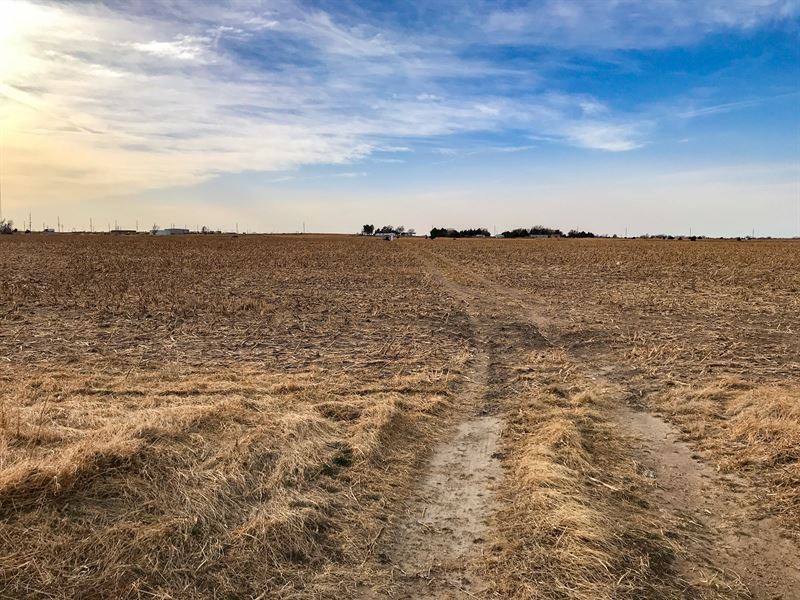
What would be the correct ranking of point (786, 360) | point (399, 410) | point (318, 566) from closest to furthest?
1. point (318, 566)
2. point (399, 410)
3. point (786, 360)

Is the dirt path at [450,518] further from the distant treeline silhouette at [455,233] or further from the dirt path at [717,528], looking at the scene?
the distant treeline silhouette at [455,233]

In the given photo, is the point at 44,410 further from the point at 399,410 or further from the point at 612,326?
the point at 612,326

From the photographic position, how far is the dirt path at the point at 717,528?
145 inches

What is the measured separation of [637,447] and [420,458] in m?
2.48

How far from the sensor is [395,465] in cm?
529

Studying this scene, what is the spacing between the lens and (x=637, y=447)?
5902mm

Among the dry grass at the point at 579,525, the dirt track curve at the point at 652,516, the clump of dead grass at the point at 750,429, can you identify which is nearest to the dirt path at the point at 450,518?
the dirt track curve at the point at 652,516

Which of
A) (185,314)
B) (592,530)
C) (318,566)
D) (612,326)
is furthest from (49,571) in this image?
(612,326)

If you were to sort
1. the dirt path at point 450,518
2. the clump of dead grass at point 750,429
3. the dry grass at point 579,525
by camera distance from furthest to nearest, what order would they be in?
1. the clump of dead grass at point 750,429
2. the dirt path at point 450,518
3. the dry grass at point 579,525

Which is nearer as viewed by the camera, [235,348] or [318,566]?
[318,566]

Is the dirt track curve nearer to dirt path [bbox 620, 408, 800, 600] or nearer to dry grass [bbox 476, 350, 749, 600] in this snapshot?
dirt path [bbox 620, 408, 800, 600]

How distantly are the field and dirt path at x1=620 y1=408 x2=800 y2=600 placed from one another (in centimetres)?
2

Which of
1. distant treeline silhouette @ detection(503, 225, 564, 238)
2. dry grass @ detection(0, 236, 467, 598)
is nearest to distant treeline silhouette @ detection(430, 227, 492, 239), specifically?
distant treeline silhouette @ detection(503, 225, 564, 238)

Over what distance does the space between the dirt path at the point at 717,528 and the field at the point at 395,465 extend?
0.06 ft
